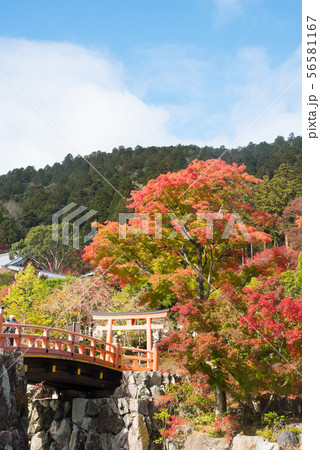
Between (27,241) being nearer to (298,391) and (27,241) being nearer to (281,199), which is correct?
(281,199)

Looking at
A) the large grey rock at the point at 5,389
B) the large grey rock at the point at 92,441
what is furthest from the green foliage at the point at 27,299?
the large grey rock at the point at 5,389

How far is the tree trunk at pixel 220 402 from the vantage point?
1048cm

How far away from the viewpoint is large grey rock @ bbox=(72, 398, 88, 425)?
38.7 feet

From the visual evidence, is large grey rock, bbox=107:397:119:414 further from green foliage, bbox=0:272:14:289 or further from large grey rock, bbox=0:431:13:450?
green foliage, bbox=0:272:14:289

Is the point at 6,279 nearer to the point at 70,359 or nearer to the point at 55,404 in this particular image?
the point at 55,404

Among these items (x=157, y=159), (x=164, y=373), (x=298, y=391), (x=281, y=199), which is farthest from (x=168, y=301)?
(x=157, y=159)

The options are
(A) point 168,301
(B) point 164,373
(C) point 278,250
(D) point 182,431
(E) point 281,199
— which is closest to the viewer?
(D) point 182,431

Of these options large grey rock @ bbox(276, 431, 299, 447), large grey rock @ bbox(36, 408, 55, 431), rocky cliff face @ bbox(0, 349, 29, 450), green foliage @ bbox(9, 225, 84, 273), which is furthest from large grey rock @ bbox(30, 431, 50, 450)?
green foliage @ bbox(9, 225, 84, 273)

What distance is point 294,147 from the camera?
3622 cm

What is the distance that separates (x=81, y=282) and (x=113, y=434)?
7820 millimetres

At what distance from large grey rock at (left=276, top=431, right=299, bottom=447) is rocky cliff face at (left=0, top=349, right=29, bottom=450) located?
5.09 m

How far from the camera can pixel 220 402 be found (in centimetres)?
1053

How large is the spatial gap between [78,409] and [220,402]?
391cm

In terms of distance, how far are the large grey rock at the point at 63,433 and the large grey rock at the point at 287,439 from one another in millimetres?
5674
